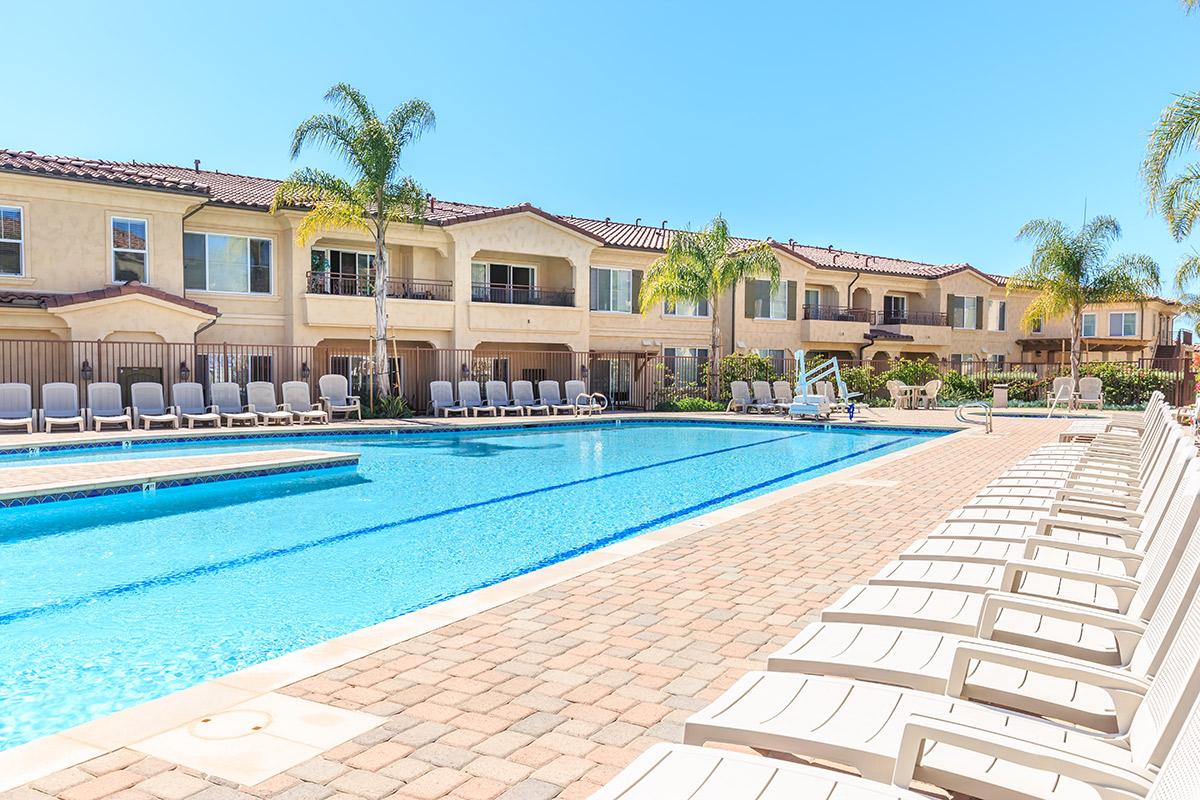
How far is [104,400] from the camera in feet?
61.7

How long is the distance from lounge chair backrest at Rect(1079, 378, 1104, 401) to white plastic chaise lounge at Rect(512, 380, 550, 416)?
→ 19.0 meters

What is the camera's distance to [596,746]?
336cm

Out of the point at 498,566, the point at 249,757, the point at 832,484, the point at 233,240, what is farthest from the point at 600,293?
the point at 249,757

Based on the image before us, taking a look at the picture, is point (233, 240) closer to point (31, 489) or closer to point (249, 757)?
point (31, 489)

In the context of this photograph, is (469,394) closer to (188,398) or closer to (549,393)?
(549,393)

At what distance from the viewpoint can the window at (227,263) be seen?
2308 cm

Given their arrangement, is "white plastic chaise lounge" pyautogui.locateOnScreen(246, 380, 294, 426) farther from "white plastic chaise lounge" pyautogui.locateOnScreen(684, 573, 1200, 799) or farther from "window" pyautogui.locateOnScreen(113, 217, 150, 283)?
"white plastic chaise lounge" pyautogui.locateOnScreen(684, 573, 1200, 799)

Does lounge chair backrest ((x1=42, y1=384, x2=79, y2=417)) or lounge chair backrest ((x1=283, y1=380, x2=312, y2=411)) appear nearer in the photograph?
lounge chair backrest ((x1=42, y1=384, x2=79, y2=417))

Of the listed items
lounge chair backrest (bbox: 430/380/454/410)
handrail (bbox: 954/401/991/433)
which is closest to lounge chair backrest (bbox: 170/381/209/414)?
lounge chair backrest (bbox: 430/380/454/410)

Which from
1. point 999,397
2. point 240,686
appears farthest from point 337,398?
point 999,397

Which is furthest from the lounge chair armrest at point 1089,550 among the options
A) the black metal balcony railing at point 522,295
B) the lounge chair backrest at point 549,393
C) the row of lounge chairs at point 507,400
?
the black metal balcony railing at point 522,295

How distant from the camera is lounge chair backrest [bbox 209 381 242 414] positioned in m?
20.5

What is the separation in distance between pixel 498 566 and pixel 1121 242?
1201 inches

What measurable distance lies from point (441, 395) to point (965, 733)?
75.4 ft
